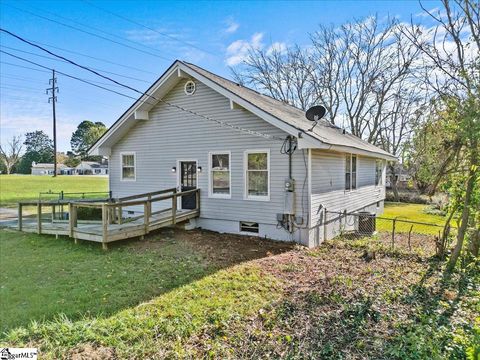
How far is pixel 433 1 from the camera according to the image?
20.8 feet

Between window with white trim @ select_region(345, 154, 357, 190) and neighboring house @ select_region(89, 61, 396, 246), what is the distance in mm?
40

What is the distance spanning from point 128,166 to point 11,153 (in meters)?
66.8

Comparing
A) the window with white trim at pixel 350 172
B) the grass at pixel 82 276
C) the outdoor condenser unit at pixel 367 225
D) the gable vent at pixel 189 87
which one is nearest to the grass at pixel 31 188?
the grass at pixel 82 276

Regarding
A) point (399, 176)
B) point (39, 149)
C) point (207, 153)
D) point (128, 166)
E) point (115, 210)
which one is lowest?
point (115, 210)

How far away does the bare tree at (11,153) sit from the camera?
61.4m

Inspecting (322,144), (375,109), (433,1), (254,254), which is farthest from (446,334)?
(375,109)

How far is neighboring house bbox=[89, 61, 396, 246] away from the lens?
8.75 metres

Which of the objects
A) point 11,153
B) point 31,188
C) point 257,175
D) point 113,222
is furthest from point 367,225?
point 11,153

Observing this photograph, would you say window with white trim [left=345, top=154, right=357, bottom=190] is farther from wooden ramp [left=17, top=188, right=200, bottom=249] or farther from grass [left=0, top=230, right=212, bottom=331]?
grass [left=0, top=230, right=212, bottom=331]

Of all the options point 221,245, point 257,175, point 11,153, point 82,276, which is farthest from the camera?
point 11,153

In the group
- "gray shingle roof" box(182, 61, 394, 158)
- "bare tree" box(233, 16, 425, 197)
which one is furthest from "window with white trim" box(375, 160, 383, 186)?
"bare tree" box(233, 16, 425, 197)

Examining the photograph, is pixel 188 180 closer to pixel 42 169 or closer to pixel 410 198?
pixel 410 198

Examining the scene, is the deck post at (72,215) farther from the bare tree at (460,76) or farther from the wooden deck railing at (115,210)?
the bare tree at (460,76)

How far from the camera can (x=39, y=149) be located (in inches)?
A: 2955
